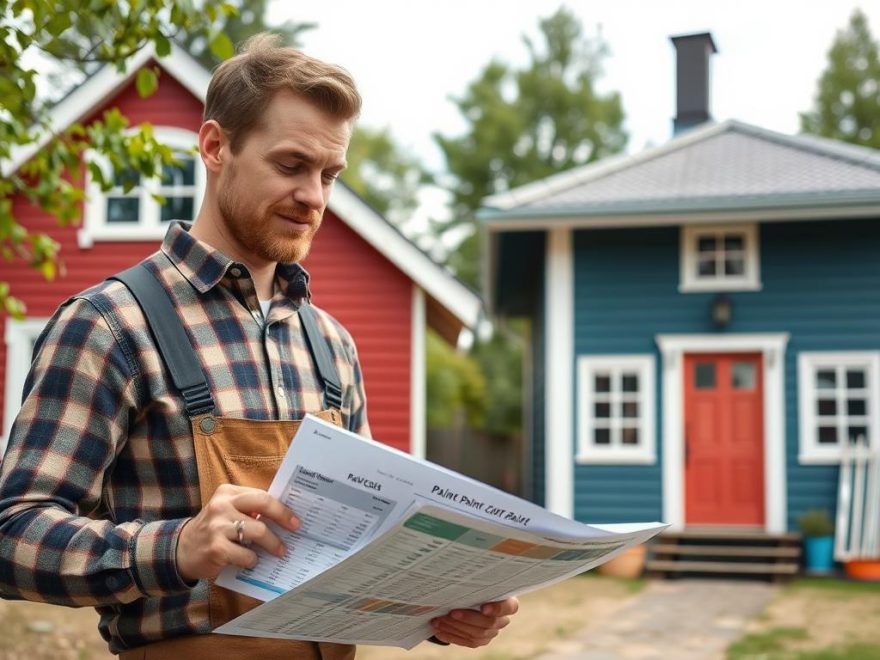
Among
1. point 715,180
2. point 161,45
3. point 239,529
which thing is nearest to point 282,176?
point 239,529

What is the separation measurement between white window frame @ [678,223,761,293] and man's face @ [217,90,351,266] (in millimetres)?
11308

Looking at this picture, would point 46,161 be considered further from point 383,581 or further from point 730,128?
point 730,128

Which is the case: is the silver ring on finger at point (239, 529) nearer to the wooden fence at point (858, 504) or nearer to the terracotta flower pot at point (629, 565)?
the terracotta flower pot at point (629, 565)

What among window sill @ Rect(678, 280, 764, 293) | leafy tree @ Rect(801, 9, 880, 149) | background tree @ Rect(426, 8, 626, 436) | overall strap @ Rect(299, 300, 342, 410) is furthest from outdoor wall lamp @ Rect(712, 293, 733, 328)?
leafy tree @ Rect(801, 9, 880, 149)

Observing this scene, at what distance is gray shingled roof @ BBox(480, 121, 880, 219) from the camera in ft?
39.9

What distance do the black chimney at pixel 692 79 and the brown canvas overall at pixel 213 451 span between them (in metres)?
14.6

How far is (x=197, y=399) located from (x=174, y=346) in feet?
0.30

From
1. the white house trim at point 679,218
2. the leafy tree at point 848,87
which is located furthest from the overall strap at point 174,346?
the leafy tree at point 848,87

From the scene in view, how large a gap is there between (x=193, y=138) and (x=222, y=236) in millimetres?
9972

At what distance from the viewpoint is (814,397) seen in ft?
40.4

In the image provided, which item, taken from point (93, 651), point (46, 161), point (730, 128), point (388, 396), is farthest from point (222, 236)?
point (730, 128)

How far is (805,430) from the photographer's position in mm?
12250

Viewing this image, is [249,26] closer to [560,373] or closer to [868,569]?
[560,373]

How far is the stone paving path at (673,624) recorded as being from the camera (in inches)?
293
